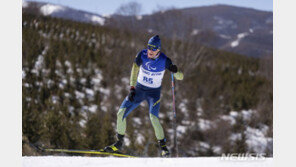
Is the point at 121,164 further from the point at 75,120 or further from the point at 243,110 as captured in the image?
the point at 243,110

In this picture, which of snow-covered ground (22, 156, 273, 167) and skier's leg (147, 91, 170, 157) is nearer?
snow-covered ground (22, 156, 273, 167)

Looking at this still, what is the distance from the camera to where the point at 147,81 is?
10.4 feet

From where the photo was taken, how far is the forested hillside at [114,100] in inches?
285

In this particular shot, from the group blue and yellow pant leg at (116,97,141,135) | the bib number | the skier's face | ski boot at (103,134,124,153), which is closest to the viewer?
the skier's face

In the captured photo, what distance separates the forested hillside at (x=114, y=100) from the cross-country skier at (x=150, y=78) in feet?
10.8

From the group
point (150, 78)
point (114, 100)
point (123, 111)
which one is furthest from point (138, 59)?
point (114, 100)

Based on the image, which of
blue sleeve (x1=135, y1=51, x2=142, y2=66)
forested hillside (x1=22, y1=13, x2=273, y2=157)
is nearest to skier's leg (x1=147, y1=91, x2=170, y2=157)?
blue sleeve (x1=135, y1=51, x2=142, y2=66)

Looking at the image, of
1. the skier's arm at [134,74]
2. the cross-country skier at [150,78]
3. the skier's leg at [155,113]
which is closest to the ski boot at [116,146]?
the cross-country skier at [150,78]

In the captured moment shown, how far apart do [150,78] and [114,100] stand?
638cm

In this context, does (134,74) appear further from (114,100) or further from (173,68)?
(114,100)

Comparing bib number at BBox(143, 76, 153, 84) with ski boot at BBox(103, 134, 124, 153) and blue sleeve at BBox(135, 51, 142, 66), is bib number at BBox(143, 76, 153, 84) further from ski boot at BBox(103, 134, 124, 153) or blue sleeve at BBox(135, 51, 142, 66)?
ski boot at BBox(103, 134, 124, 153)

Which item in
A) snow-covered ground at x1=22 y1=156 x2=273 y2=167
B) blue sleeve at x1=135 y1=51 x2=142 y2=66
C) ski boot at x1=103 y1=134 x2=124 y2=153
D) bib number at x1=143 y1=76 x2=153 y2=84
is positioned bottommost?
snow-covered ground at x1=22 y1=156 x2=273 y2=167

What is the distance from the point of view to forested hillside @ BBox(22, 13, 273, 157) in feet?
23.8

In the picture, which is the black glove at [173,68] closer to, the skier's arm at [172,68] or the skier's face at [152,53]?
the skier's arm at [172,68]
